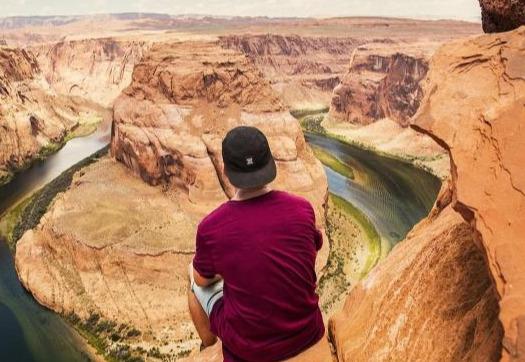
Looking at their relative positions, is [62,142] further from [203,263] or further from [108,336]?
[203,263]

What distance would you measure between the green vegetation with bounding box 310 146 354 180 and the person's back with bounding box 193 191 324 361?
52.2 m

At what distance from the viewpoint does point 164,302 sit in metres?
30.3

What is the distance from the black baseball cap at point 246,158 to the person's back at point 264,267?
9.4 inches

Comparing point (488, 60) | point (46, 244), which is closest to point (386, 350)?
point (488, 60)

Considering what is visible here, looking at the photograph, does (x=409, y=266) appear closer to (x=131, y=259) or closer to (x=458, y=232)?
(x=458, y=232)

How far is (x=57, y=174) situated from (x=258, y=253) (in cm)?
6025

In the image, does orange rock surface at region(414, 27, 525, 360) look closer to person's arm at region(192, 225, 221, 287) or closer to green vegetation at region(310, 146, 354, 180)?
person's arm at region(192, 225, 221, 287)

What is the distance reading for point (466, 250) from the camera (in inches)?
296

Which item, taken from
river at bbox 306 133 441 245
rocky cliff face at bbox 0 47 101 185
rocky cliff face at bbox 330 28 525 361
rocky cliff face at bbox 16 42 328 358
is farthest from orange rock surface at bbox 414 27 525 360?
rocky cliff face at bbox 0 47 101 185

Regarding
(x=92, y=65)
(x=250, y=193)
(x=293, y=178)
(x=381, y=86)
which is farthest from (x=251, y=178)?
(x=92, y=65)

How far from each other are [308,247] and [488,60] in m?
4.05

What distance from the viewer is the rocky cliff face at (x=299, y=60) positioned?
110 meters

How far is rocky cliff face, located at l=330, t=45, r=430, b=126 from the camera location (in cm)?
7412

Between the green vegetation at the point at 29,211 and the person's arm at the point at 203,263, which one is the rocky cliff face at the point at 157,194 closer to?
the green vegetation at the point at 29,211
